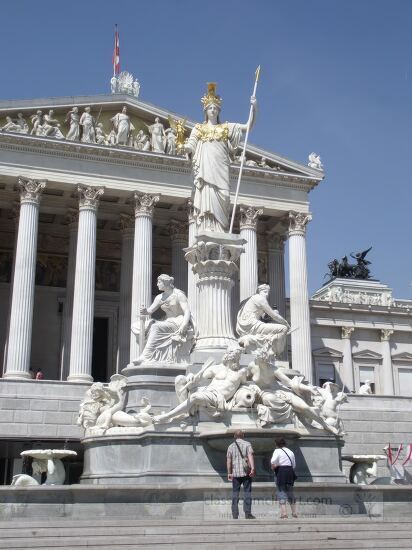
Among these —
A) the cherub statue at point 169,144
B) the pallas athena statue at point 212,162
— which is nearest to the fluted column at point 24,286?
the cherub statue at point 169,144

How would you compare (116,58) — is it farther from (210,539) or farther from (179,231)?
(210,539)

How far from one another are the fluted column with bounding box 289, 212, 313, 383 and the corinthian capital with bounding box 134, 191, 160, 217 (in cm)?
813

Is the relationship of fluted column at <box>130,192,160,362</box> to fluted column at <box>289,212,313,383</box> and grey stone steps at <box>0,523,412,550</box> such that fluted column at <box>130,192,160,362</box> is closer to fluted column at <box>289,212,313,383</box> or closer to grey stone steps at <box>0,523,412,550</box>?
fluted column at <box>289,212,313,383</box>

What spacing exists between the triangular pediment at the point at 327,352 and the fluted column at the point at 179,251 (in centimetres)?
1121

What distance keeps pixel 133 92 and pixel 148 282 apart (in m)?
12.8

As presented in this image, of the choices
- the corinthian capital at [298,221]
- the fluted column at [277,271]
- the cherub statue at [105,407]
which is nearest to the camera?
the cherub statue at [105,407]

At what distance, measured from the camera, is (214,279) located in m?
17.7

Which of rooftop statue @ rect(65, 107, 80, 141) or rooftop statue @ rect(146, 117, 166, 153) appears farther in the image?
rooftop statue @ rect(146, 117, 166, 153)

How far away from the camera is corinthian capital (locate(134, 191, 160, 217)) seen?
41.4m

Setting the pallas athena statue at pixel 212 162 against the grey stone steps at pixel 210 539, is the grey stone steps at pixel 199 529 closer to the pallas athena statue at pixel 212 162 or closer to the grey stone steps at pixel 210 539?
the grey stone steps at pixel 210 539

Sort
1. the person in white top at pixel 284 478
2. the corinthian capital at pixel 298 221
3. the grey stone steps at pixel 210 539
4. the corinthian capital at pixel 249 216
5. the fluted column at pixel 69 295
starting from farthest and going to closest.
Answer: the corinthian capital at pixel 298 221, the corinthian capital at pixel 249 216, the fluted column at pixel 69 295, the person in white top at pixel 284 478, the grey stone steps at pixel 210 539

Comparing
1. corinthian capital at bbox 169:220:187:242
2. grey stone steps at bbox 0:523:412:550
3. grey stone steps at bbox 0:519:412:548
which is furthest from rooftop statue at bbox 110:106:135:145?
grey stone steps at bbox 0:523:412:550

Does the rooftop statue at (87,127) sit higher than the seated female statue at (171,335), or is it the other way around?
the rooftop statue at (87,127)

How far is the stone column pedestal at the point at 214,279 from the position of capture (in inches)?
682
